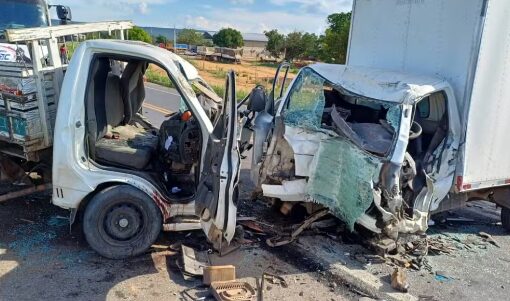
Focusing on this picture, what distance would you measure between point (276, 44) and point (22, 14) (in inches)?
2321

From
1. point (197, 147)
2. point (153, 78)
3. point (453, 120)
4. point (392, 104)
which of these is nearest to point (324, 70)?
point (392, 104)

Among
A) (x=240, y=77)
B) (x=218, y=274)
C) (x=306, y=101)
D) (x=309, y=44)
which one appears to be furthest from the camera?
(x=309, y=44)

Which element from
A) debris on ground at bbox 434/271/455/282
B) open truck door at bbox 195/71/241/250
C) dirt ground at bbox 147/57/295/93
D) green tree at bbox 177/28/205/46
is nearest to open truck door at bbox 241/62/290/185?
open truck door at bbox 195/71/241/250

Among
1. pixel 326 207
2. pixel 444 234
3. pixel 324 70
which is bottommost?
pixel 444 234

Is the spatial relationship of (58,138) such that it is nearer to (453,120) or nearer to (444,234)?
(453,120)

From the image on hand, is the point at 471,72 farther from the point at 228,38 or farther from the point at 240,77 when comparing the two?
the point at 228,38

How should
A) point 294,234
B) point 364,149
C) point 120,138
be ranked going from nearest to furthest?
point 364,149, point 120,138, point 294,234

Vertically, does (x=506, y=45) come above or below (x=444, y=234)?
above

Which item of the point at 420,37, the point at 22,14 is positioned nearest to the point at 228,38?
the point at 22,14

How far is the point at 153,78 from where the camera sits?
82.3 feet

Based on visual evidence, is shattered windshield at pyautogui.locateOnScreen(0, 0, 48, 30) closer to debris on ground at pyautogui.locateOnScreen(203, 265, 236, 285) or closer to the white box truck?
debris on ground at pyautogui.locateOnScreen(203, 265, 236, 285)

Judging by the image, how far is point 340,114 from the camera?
539 cm

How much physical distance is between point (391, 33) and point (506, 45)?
1593 mm

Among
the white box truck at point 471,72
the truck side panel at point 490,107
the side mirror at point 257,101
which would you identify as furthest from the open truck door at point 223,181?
the truck side panel at point 490,107
